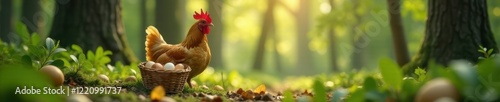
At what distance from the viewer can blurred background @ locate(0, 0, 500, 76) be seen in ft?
43.6

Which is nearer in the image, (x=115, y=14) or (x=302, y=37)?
(x=115, y=14)

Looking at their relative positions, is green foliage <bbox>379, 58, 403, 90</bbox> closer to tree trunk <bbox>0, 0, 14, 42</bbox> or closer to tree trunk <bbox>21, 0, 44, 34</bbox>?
tree trunk <bbox>21, 0, 44, 34</bbox>

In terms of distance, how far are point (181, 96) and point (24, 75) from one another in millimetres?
2181

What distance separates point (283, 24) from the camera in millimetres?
39875

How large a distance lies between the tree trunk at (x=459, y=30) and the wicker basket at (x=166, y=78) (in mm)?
3457

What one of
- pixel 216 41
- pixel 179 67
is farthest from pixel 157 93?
pixel 216 41

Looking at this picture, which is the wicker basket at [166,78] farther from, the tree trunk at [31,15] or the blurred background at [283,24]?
the tree trunk at [31,15]

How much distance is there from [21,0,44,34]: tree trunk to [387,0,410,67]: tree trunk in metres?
7.46

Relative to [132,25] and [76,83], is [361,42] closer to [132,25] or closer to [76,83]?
[132,25]

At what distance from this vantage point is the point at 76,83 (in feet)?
17.0

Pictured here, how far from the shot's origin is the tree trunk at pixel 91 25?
23.9 feet

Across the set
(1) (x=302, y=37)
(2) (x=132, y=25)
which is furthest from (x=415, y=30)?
(2) (x=132, y=25)

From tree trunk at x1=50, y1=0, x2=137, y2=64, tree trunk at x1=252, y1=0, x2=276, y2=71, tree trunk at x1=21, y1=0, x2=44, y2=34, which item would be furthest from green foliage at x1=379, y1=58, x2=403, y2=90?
tree trunk at x1=252, y1=0, x2=276, y2=71
